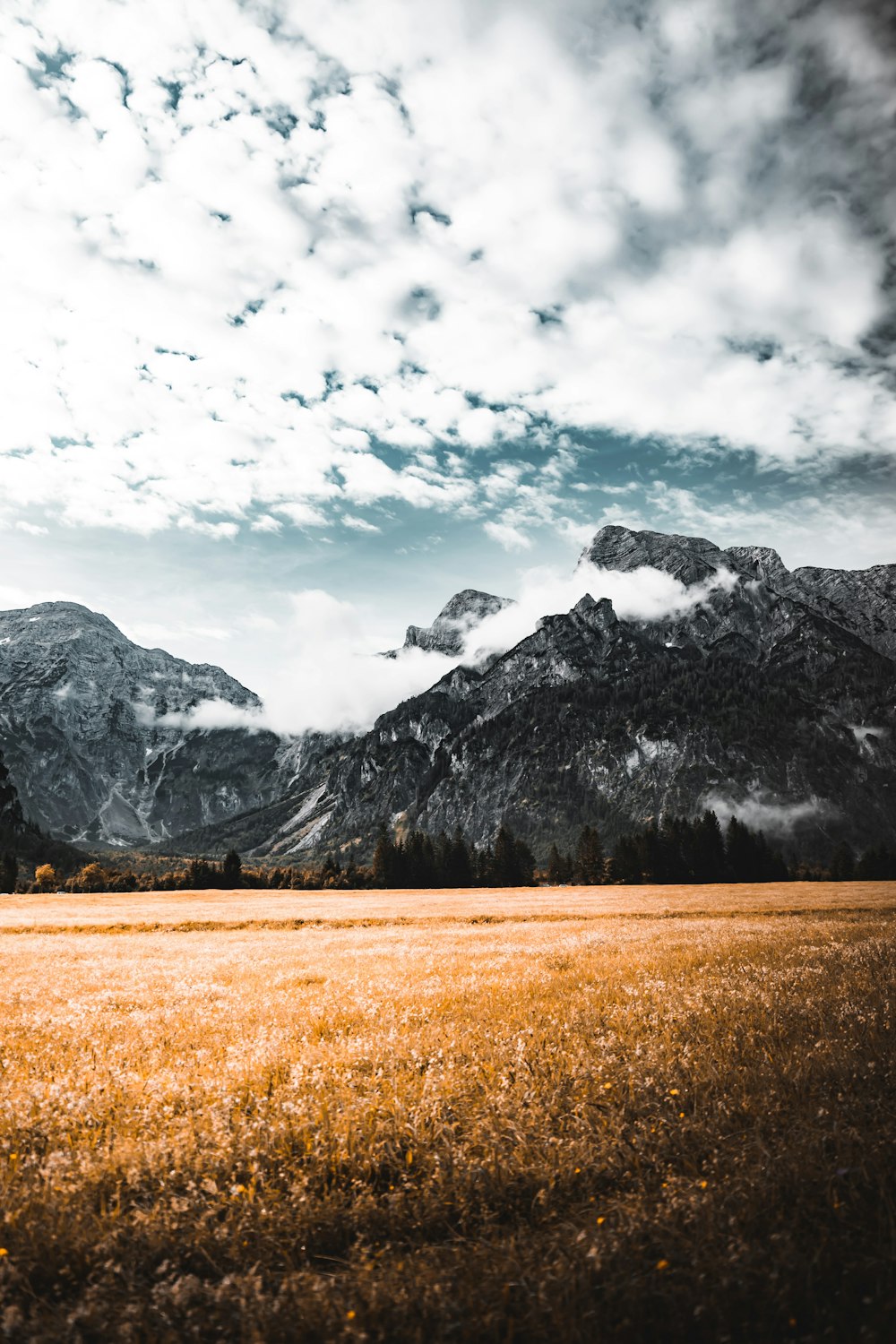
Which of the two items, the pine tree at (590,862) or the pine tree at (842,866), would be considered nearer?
the pine tree at (590,862)

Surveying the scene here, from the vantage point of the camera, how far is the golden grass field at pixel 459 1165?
4199 mm

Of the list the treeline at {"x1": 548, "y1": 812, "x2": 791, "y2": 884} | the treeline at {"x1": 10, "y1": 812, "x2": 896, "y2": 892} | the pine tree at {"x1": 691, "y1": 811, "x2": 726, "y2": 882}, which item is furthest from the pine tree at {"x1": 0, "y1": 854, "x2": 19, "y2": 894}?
the pine tree at {"x1": 691, "y1": 811, "x2": 726, "y2": 882}

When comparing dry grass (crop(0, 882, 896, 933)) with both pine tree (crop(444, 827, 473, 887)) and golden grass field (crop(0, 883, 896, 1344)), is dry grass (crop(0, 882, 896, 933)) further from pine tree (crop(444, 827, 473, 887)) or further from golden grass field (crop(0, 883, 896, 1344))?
pine tree (crop(444, 827, 473, 887))

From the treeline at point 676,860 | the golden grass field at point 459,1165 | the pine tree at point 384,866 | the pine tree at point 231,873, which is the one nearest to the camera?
the golden grass field at point 459,1165

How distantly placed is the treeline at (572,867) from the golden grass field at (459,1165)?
123633 mm

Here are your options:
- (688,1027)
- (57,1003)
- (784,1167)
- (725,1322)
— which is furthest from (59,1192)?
(57,1003)

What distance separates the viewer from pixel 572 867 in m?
143

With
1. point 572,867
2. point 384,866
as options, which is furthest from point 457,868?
point 572,867

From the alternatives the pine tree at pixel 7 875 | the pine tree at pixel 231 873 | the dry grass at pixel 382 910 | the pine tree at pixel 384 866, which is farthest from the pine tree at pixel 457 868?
the pine tree at pixel 7 875

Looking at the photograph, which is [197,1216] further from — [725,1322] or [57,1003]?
[57,1003]

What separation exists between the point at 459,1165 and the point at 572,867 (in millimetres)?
146069

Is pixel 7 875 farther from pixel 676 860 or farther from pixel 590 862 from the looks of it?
pixel 676 860

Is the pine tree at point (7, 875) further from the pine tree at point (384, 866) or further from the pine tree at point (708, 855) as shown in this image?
the pine tree at point (708, 855)

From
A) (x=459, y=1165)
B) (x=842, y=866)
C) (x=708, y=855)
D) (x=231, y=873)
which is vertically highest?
(x=459, y=1165)
